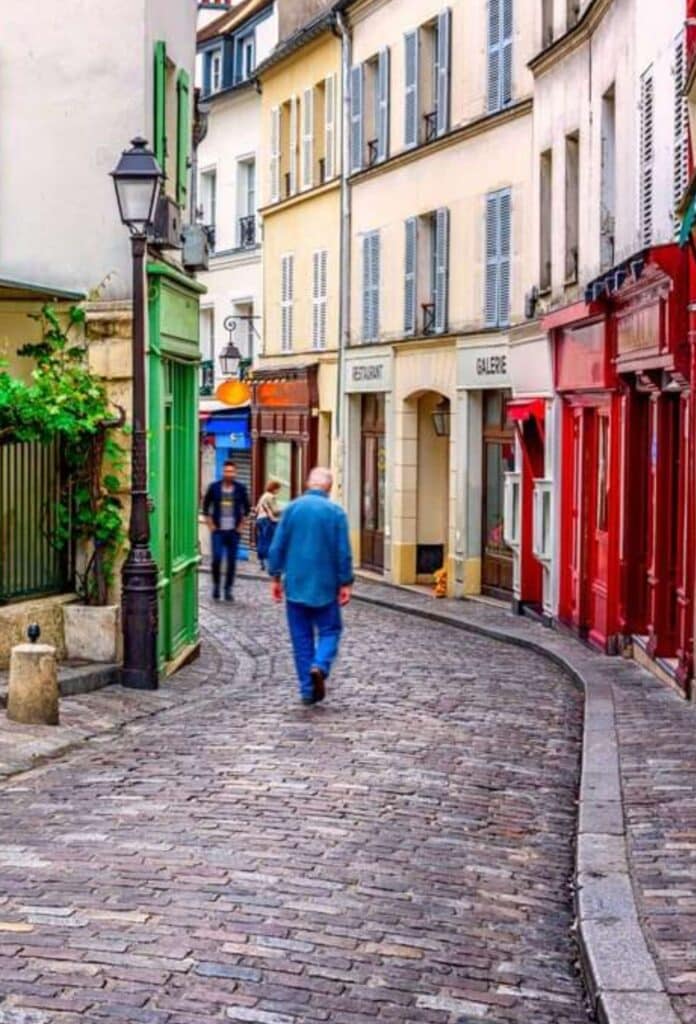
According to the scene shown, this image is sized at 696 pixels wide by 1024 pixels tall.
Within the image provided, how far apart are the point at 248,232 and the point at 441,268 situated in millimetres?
12158

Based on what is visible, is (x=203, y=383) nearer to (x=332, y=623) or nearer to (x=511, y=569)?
(x=511, y=569)

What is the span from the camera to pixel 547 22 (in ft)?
76.6

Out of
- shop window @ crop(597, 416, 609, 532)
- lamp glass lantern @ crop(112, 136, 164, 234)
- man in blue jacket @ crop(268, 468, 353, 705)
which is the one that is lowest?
man in blue jacket @ crop(268, 468, 353, 705)

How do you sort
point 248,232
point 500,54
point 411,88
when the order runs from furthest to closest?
point 248,232, point 411,88, point 500,54

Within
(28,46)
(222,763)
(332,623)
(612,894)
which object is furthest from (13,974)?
(28,46)

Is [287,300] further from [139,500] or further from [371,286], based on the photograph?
[139,500]

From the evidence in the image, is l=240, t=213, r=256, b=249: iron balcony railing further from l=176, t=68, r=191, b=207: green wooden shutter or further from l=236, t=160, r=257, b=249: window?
l=176, t=68, r=191, b=207: green wooden shutter

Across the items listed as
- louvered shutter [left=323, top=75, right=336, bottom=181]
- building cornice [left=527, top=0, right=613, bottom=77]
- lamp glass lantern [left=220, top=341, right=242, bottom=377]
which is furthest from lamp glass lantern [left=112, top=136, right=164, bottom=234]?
lamp glass lantern [left=220, top=341, right=242, bottom=377]

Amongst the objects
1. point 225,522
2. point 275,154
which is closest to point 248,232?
point 275,154

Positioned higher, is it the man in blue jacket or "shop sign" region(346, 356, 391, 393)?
"shop sign" region(346, 356, 391, 393)

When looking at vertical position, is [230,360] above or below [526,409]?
above

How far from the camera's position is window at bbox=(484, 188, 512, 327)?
986 inches

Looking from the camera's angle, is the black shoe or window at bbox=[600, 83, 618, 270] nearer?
the black shoe

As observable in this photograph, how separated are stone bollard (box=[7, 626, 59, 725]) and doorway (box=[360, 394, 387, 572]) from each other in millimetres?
18485
